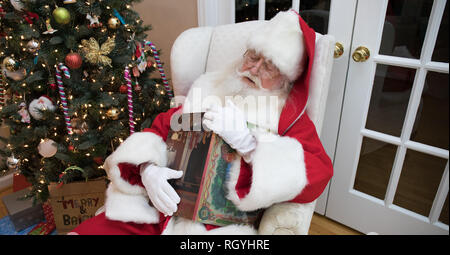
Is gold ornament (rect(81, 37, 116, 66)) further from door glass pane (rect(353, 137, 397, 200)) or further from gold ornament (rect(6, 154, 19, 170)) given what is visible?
door glass pane (rect(353, 137, 397, 200))

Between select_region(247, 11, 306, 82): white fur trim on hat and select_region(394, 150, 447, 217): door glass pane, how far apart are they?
0.82 m

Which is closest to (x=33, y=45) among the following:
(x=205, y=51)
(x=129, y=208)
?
(x=205, y=51)

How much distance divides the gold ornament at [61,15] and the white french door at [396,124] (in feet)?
4.54

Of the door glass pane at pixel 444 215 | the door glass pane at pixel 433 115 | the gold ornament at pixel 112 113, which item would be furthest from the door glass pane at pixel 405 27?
the gold ornament at pixel 112 113

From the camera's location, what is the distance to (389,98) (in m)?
1.36

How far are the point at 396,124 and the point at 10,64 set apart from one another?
2036 mm

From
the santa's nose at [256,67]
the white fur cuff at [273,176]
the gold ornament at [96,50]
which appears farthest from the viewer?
the gold ornament at [96,50]

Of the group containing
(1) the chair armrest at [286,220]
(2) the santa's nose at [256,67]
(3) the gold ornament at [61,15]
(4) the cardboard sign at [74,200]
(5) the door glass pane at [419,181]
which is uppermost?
(3) the gold ornament at [61,15]

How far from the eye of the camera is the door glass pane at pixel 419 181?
1.35 meters

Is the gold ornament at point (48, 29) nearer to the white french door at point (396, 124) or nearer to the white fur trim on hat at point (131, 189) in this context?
the white fur trim on hat at point (131, 189)

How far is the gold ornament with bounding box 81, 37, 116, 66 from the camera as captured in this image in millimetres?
1422

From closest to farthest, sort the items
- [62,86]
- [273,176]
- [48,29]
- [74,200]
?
[273,176] < [48,29] < [62,86] < [74,200]

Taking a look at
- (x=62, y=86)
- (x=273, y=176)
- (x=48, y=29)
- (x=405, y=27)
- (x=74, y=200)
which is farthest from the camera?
(x=74, y=200)

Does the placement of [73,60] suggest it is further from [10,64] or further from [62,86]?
[10,64]
